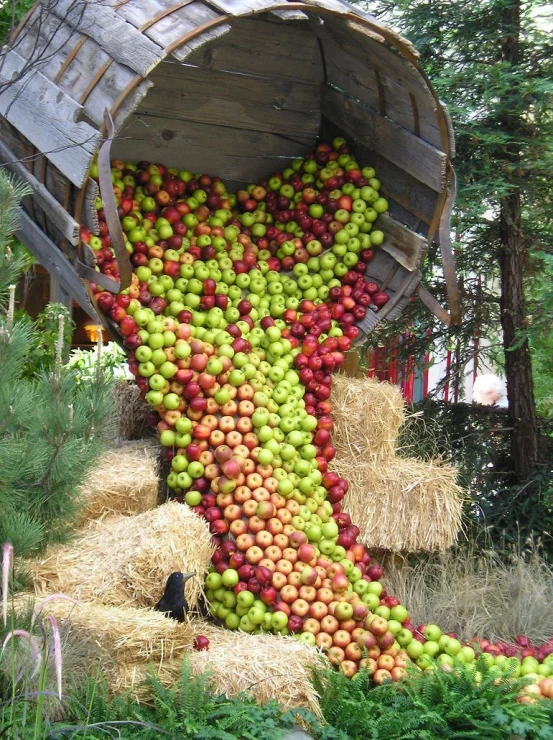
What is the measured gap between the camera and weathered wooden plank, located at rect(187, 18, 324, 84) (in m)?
3.83

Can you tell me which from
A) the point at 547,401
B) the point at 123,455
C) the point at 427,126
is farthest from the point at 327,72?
the point at 547,401

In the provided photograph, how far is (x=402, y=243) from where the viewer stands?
4.04 meters

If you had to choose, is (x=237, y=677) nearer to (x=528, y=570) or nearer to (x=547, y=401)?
(x=528, y=570)

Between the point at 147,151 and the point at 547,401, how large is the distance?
3.93 meters

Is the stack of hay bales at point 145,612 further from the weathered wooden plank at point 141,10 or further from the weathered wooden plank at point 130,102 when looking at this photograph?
the weathered wooden plank at point 141,10

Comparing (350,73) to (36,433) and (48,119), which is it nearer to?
(48,119)

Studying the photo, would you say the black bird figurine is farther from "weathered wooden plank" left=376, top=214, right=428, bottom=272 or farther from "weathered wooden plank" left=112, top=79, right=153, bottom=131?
"weathered wooden plank" left=376, top=214, right=428, bottom=272

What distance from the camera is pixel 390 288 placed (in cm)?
418

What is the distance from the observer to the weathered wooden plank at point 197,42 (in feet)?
9.81

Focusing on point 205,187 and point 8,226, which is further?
point 205,187

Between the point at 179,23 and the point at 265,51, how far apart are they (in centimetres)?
96

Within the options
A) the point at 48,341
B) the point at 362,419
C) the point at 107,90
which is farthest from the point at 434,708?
the point at 48,341

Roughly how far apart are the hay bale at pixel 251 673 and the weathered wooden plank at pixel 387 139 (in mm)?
2067

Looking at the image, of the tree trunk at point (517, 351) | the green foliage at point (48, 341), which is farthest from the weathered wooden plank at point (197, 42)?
the green foliage at point (48, 341)
